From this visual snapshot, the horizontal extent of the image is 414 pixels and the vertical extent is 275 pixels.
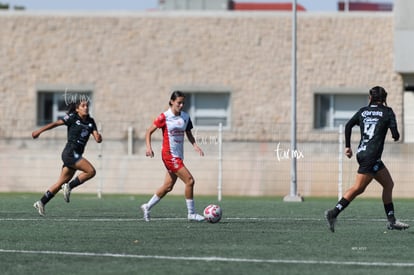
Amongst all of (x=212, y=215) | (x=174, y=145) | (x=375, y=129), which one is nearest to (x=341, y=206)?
(x=375, y=129)

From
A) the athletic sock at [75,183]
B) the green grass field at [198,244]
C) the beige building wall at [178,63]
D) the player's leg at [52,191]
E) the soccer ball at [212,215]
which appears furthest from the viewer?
the beige building wall at [178,63]

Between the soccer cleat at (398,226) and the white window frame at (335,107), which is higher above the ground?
the white window frame at (335,107)

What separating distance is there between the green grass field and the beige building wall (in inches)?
687

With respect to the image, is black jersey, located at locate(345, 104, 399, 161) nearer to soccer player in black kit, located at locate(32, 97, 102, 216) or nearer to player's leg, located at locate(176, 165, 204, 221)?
player's leg, located at locate(176, 165, 204, 221)

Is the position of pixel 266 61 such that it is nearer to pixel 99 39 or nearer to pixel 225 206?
pixel 99 39

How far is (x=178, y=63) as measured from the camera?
3862 cm

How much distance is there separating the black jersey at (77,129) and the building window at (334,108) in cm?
1939

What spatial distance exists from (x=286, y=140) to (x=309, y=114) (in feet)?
11.7

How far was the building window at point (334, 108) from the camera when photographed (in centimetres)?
3847

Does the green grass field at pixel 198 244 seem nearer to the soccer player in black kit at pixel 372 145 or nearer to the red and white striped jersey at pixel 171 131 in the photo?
the soccer player in black kit at pixel 372 145

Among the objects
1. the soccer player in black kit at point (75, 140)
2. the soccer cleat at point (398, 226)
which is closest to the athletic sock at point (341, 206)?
the soccer cleat at point (398, 226)

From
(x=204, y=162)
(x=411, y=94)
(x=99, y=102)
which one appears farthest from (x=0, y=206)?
(x=411, y=94)

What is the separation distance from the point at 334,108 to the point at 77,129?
19958mm

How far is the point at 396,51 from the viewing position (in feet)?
123
